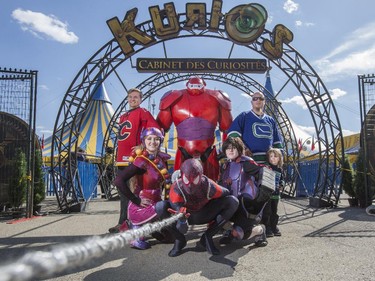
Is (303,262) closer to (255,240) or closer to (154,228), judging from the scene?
(255,240)

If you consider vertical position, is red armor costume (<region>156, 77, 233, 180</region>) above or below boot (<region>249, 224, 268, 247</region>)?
above

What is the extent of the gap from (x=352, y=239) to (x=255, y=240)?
1180 mm

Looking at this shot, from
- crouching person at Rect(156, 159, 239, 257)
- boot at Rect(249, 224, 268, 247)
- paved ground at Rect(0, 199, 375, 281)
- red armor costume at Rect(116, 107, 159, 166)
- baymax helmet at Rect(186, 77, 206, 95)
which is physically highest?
baymax helmet at Rect(186, 77, 206, 95)

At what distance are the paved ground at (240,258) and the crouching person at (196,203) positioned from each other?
219 mm

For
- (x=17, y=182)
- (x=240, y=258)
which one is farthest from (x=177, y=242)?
(x=17, y=182)

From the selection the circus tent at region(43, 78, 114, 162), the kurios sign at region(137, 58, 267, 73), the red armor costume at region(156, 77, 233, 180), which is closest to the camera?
the red armor costume at region(156, 77, 233, 180)

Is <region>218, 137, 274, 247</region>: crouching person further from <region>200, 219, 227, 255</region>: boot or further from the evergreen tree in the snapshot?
the evergreen tree

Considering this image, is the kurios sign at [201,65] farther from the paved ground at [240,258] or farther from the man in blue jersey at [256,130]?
the paved ground at [240,258]

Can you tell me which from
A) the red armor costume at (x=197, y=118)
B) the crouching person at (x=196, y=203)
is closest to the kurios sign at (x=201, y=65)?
the red armor costume at (x=197, y=118)

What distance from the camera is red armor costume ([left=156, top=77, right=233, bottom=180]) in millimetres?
3957

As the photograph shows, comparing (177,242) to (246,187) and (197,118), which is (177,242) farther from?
(197,118)

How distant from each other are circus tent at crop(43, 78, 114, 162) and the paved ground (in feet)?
37.8

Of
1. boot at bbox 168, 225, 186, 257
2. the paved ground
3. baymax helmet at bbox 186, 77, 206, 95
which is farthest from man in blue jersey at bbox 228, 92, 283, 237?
boot at bbox 168, 225, 186, 257

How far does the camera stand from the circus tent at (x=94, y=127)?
15.6 m
